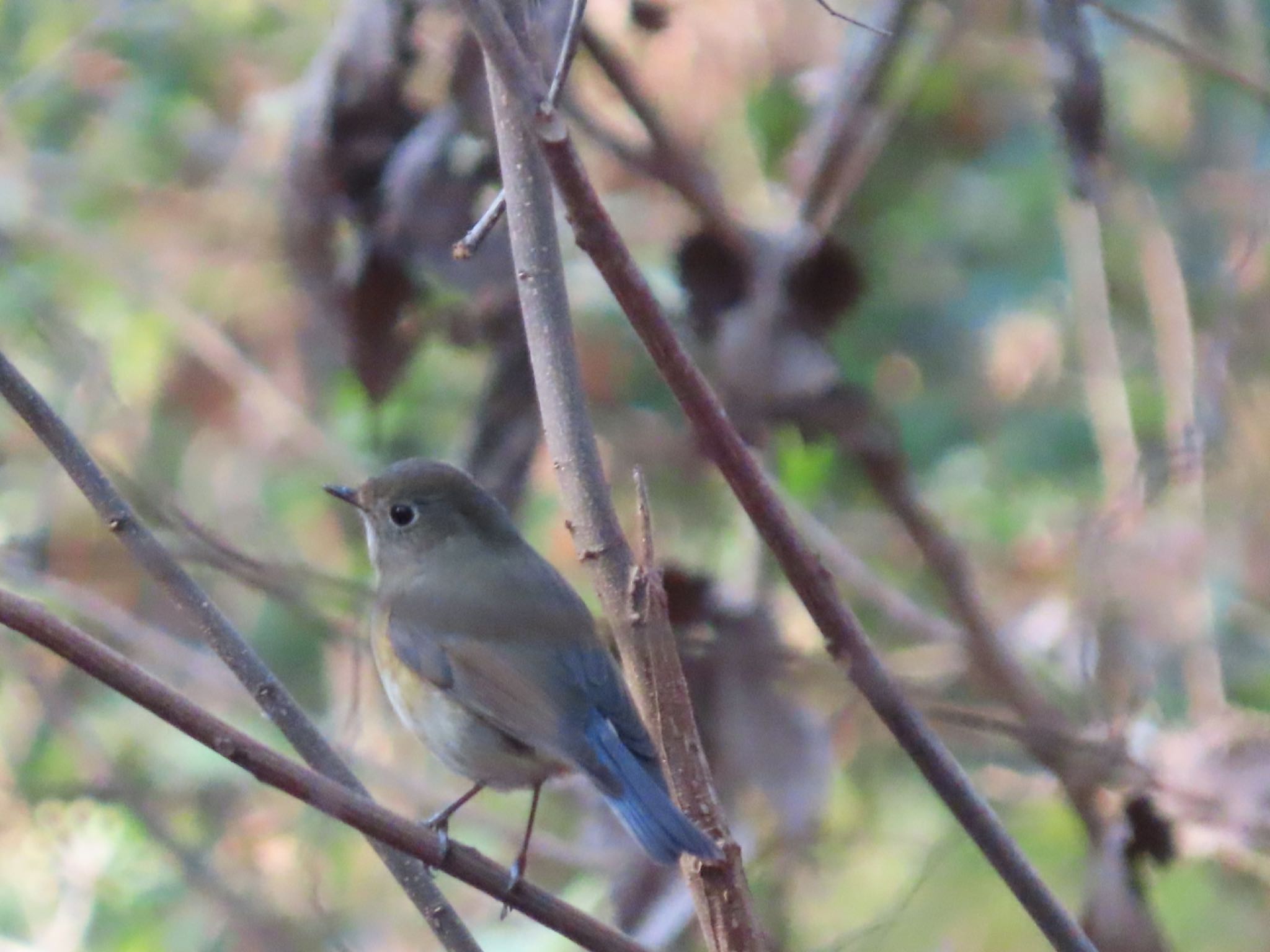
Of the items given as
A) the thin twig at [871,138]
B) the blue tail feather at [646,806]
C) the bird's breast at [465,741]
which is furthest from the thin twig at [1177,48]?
the bird's breast at [465,741]

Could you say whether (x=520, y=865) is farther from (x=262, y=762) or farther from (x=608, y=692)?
(x=262, y=762)

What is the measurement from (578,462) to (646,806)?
0.43 meters

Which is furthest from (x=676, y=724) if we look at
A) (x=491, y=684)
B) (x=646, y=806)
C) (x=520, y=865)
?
(x=491, y=684)

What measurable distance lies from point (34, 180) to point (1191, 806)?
3388 mm

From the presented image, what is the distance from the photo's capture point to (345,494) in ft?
9.57

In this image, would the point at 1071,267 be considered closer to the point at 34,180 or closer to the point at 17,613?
the point at 34,180

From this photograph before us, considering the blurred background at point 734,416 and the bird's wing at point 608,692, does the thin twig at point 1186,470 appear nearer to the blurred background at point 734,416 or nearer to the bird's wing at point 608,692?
the blurred background at point 734,416

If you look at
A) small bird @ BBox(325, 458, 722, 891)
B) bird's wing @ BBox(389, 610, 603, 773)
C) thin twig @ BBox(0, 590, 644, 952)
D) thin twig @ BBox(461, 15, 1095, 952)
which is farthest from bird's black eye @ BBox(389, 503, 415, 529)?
thin twig @ BBox(0, 590, 644, 952)

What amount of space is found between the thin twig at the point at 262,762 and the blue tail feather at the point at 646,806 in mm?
131

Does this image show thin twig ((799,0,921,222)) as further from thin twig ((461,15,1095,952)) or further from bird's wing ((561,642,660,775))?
thin twig ((461,15,1095,952))

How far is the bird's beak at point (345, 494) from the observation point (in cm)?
288

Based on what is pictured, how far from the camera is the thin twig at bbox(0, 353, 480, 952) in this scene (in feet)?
5.70

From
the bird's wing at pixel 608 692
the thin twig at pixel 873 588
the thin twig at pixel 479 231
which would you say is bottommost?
the thin twig at pixel 873 588

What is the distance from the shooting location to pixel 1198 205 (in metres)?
4.36
